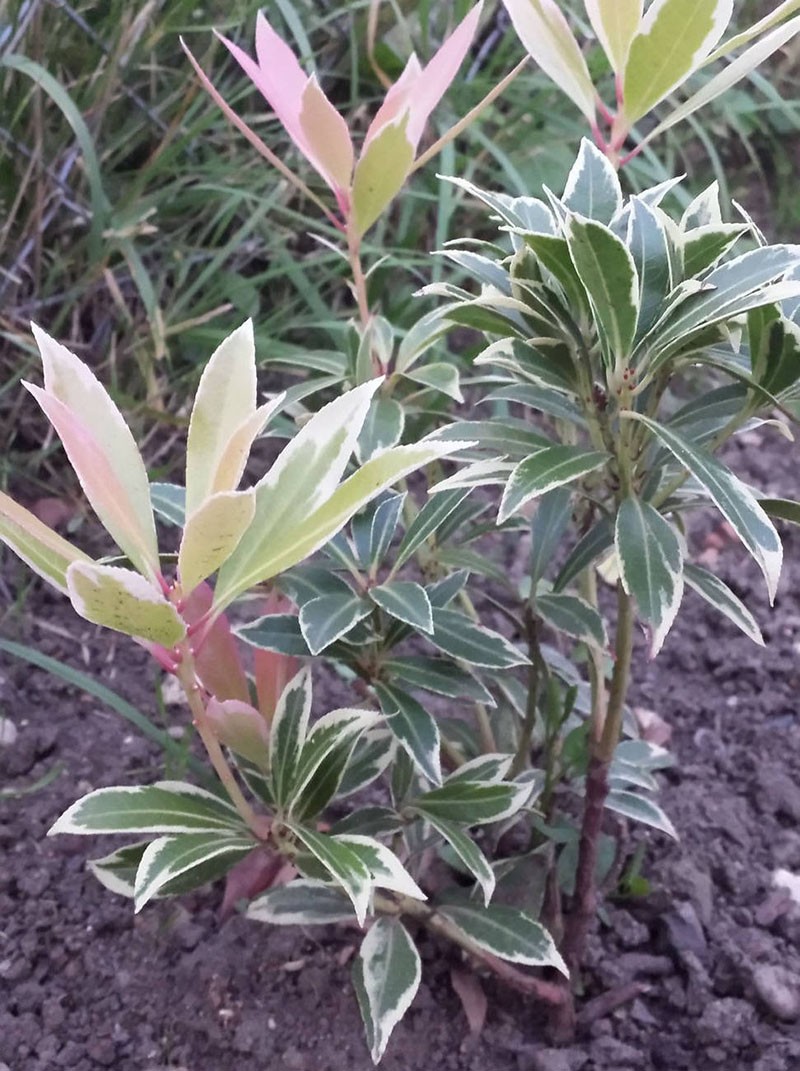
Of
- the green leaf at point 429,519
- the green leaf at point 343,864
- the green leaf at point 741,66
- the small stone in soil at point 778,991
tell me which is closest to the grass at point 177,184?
the green leaf at point 429,519

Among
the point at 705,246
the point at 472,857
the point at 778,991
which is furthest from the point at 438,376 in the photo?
the point at 778,991

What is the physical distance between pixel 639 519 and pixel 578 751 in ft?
1.26

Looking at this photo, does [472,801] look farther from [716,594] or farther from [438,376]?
[438,376]

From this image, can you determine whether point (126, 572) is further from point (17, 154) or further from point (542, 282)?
point (17, 154)

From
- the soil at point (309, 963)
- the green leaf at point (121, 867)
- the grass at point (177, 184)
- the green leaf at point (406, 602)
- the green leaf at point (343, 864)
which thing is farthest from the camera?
the grass at point (177, 184)

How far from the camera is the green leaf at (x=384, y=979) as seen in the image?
88cm

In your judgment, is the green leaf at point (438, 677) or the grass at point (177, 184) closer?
the green leaf at point (438, 677)

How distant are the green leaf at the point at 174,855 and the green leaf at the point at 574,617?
0.31 meters

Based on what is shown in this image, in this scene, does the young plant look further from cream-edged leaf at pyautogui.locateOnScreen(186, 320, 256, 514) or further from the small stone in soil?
the small stone in soil

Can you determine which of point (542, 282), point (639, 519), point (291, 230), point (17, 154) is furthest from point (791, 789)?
point (17, 154)

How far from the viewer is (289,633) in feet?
2.90

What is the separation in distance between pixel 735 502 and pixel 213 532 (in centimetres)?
36

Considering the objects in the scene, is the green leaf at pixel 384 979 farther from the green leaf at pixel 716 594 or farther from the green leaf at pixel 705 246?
the green leaf at pixel 705 246

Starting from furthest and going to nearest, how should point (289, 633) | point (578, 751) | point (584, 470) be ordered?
point (578, 751), point (289, 633), point (584, 470)
